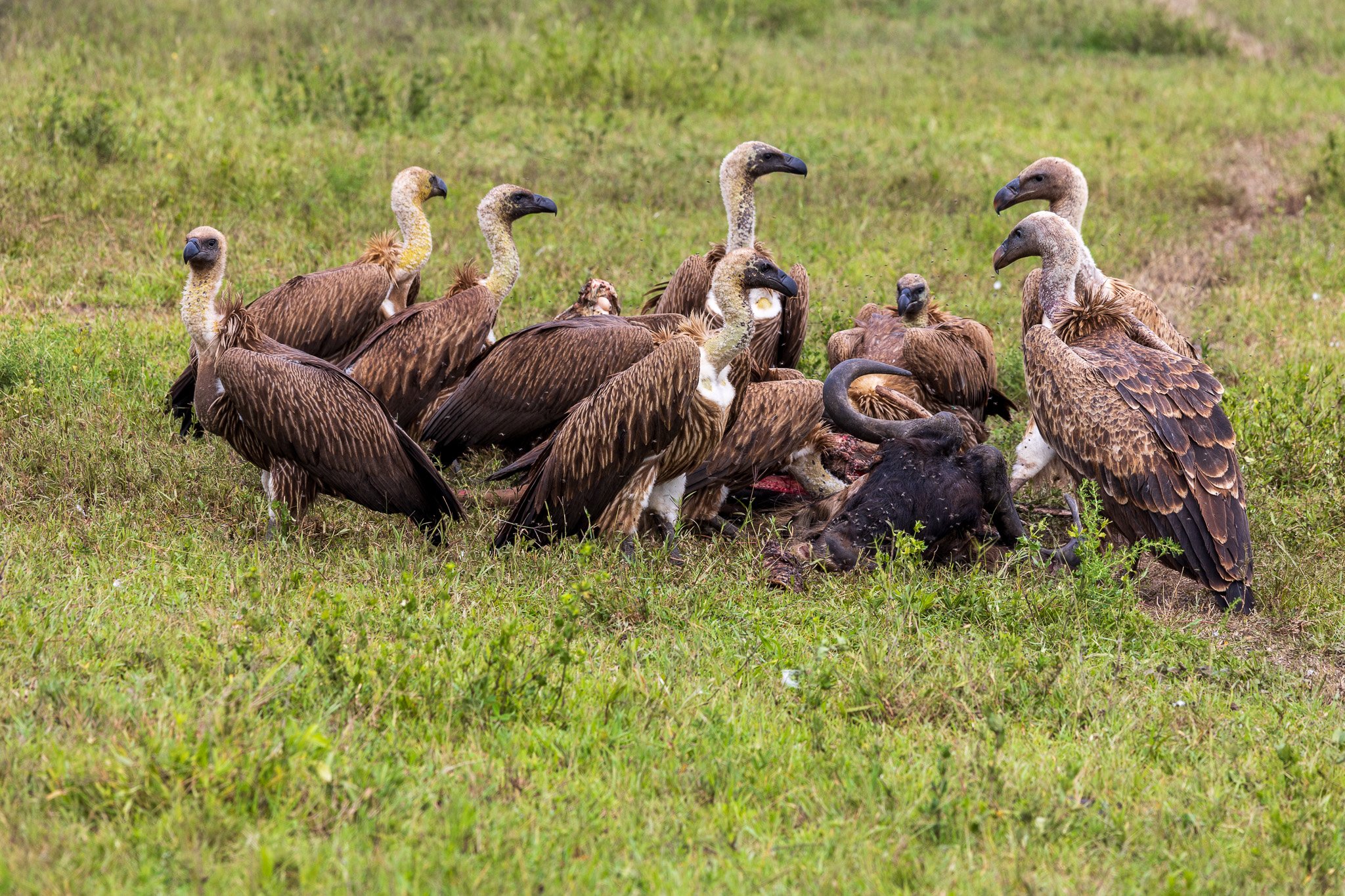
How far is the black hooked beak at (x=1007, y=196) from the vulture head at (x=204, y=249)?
3.81m

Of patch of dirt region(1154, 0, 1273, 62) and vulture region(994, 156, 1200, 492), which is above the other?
patch of dirt region(1154, 0, 1273, 62)

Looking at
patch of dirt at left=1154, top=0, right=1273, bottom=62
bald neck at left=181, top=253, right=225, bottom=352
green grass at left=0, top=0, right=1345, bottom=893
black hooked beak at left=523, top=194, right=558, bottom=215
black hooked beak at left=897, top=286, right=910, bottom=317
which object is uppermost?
patch of dirt at left=1154, top=0, right=1273, bottom=62

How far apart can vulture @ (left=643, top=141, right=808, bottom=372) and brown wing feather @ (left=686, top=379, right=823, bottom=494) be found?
0.48 m

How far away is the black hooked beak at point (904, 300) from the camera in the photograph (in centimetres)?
703

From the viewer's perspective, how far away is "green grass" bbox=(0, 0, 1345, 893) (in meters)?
3.25

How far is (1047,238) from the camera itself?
20.8 ft

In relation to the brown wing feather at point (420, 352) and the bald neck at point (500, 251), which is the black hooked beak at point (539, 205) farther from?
the brown wing feather at point (420, 352)

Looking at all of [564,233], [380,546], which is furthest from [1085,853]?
[564,233]

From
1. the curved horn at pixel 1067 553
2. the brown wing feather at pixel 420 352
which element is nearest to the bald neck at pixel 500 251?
the brown wing feather at pixel 420 352

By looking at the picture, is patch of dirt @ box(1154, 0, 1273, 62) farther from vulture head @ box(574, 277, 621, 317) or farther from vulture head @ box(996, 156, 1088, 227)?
vulture head @ box(574, 277, 621, 317)

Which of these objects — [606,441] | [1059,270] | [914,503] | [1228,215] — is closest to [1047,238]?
[1059,270]

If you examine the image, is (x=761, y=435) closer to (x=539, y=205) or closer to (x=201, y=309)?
(x=539, y=205)

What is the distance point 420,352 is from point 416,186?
4.91ft

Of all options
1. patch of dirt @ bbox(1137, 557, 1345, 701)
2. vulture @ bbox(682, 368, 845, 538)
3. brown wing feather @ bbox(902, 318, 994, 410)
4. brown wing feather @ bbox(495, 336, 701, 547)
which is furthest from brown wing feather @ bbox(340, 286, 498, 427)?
patch of dirt @ bbox(1137, 557, 1345, 701)
